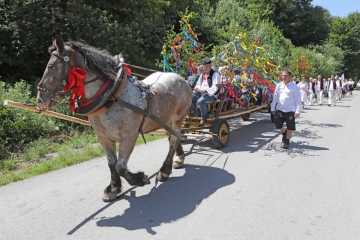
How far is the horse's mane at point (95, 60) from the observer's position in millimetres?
4027

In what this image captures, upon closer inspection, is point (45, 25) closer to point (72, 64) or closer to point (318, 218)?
point (72, 64)

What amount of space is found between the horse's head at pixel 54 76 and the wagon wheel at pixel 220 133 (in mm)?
3953

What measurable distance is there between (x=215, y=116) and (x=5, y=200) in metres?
4.51

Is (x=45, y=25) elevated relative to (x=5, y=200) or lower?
elevated

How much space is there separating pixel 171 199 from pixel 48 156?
3.50 metres

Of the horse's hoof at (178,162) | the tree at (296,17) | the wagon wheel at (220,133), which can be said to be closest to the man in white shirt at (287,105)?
the wagon wheel at (220,133)

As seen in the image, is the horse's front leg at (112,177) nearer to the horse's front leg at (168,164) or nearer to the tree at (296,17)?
the horse's front leg at (168,164)

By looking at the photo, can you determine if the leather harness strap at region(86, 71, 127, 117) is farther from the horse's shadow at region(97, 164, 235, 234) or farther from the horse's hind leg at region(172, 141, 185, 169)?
the horse's hind leg at region(172, 141, 185, 169)

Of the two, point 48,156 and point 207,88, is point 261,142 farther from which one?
point 48,156

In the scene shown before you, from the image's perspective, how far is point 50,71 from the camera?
375cm

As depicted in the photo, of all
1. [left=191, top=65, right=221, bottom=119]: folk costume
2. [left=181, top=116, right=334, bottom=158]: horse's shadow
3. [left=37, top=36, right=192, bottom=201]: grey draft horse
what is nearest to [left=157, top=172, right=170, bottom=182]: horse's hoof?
[left=37, top=36, right=192, bottom=201]: grey draft horse

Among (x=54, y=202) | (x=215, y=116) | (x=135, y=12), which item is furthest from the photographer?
(x=135, y=12)

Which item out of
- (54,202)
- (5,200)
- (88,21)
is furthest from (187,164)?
(88,21)

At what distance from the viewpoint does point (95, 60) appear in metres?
4.12
